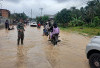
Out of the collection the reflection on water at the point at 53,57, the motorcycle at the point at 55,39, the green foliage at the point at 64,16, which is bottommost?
the reflection on water at the point at 53,57

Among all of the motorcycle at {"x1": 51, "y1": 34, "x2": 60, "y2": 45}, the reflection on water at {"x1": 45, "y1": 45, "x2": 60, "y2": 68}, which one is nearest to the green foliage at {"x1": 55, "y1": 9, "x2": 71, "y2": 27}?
the motorcycle at {"x1": 51, "y1": 34, "x2": 60, "y2": 45}

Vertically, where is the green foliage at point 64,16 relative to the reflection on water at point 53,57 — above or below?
above

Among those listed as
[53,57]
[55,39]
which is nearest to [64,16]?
[55,39]

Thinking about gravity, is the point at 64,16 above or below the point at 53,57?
above

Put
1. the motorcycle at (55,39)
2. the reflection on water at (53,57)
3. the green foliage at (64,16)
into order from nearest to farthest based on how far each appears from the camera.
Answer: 1. the reflection on water at (53,57)
2. the motorcycle at (55,39)
3. the green foliage at (64,16)

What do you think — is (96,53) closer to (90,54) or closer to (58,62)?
(90,54)

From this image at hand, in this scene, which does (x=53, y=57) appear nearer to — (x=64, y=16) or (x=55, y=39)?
(x=55, y=39)

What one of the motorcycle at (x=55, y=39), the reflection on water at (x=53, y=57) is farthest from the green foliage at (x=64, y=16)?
the reflection on water at (x=53, y=57)

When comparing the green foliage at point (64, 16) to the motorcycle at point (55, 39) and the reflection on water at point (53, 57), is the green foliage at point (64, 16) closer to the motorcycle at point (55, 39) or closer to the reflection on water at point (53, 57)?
the motorcycle at point (55, 39)

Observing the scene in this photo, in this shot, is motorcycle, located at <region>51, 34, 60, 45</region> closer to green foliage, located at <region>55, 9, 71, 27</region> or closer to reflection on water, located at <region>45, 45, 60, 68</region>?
reflection on water, located at <region>45, 45, 60, 68</region>

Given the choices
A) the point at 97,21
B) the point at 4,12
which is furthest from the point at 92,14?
the point at 4,12

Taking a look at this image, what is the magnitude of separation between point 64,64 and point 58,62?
366 millimetres

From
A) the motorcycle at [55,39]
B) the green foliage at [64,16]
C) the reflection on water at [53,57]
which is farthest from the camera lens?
the green foliage at [64,16]

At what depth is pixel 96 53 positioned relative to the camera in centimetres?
486
